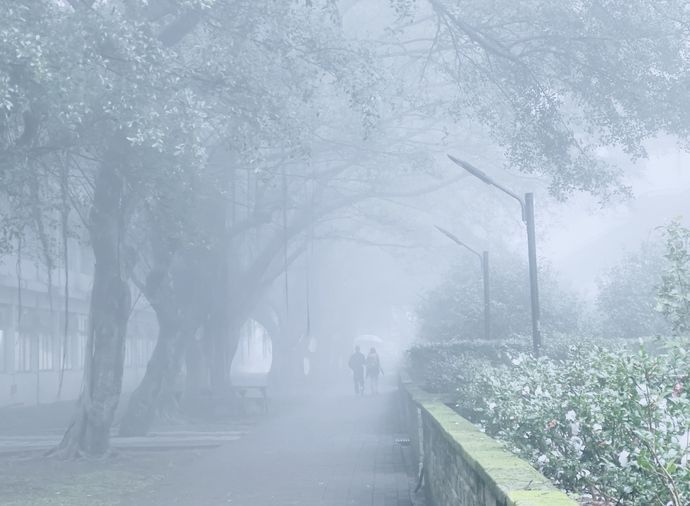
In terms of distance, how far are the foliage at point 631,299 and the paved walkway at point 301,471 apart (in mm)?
10556

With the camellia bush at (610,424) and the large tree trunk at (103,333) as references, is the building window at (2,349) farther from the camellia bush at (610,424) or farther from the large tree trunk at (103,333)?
the camellia bush at (610,424)

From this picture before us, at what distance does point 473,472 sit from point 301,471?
32.9 feet

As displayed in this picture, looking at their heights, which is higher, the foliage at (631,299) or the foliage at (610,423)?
the foliage at (631,299)

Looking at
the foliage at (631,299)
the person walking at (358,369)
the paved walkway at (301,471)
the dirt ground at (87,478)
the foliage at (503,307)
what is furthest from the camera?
the person walking at (358,369)

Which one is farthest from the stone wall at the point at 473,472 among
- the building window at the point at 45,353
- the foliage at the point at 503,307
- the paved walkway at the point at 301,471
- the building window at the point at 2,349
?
the building window at the point at 45,353

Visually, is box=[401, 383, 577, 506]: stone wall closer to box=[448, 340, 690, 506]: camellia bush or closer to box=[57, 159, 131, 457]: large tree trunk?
box=[448, 340, 690, 506]: camellia bush

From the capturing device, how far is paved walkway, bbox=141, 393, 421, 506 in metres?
14.6

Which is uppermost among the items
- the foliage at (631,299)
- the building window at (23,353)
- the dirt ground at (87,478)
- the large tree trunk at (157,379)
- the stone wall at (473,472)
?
the foliage at (631,299)

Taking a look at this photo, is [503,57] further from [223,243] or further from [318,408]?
[318,408]

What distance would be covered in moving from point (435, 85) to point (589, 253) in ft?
278

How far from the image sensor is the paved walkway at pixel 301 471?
14617 millimetres

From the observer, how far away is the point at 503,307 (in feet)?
111

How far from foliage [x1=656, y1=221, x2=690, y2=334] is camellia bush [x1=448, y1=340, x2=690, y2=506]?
0.91m

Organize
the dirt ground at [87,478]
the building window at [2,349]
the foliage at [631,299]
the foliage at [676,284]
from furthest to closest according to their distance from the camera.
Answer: the building window at [2,349] → the foliage at [631,299] → the dirt ground at [87,478] → the foliage at [676,284]
